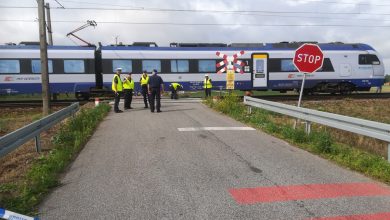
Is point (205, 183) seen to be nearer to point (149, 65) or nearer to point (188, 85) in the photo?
point (149, 65)

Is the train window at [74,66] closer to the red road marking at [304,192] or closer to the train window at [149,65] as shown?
the train window at [149,65]

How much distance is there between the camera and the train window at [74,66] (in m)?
23.2

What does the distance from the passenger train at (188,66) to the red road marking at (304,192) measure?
16.5m

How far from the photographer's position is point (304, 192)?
5461 millimetres

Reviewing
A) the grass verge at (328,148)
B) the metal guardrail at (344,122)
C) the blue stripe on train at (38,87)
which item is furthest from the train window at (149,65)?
the metal guardrail at (344,122)

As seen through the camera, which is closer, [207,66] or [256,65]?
[207,66]

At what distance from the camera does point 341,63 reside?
26.0m

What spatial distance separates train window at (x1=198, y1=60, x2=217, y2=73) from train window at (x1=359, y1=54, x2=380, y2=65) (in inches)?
384

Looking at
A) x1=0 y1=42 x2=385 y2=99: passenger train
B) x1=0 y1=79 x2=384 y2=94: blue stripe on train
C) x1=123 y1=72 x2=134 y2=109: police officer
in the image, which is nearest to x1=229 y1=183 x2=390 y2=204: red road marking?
x1=123 y1=72 x2=134 y2=109: police officer

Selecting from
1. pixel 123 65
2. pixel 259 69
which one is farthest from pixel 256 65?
pixel 123 65

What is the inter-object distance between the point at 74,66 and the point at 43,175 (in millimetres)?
18321

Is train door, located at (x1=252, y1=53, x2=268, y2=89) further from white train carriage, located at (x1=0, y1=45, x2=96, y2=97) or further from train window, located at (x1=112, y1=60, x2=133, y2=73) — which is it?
white train carriage, located at (x1=0, y1=45, x2=96, y2=97)

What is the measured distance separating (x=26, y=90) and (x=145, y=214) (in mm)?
20678

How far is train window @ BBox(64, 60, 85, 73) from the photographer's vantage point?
Answer: 914 inches
